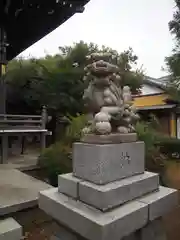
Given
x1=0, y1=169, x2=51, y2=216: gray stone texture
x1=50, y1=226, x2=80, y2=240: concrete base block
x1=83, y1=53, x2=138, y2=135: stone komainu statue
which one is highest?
x1=83, y1=53, x2=138, y2=135: stone komainu statue

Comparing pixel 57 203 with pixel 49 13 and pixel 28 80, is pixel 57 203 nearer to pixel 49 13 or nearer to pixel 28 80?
pixel 49 13

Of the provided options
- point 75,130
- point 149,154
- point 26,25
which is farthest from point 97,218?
point 26,25

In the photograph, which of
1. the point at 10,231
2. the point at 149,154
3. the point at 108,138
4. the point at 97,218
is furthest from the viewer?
the point at 149,154

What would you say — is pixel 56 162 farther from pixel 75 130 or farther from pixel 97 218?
pixel 97 218

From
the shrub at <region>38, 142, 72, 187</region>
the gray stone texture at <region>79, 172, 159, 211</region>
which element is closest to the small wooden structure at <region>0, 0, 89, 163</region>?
the shrub at <region>38, 142, 72, 187</region>

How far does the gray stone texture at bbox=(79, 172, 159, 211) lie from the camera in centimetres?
181

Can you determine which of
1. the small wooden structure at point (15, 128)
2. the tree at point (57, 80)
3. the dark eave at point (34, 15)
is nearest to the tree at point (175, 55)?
the tree at point (57, 80)

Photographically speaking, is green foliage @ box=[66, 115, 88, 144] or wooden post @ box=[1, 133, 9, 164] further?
wooden post @ box=[1, 133, 9, 164]

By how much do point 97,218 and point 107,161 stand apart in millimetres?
453

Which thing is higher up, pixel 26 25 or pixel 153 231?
pixel 26 25

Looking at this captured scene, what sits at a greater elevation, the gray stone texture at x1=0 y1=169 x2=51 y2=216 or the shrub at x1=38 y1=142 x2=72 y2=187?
A: the shrub at x1=38 y1=142 x2=72 y2=187

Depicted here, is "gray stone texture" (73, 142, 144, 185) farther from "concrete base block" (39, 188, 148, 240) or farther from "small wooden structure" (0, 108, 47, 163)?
"small wooden structure" (0, 108, 47, 163)

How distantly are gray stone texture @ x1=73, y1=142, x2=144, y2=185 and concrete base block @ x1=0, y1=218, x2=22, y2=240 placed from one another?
1.34 meters

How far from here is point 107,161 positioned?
1909 millimetres
